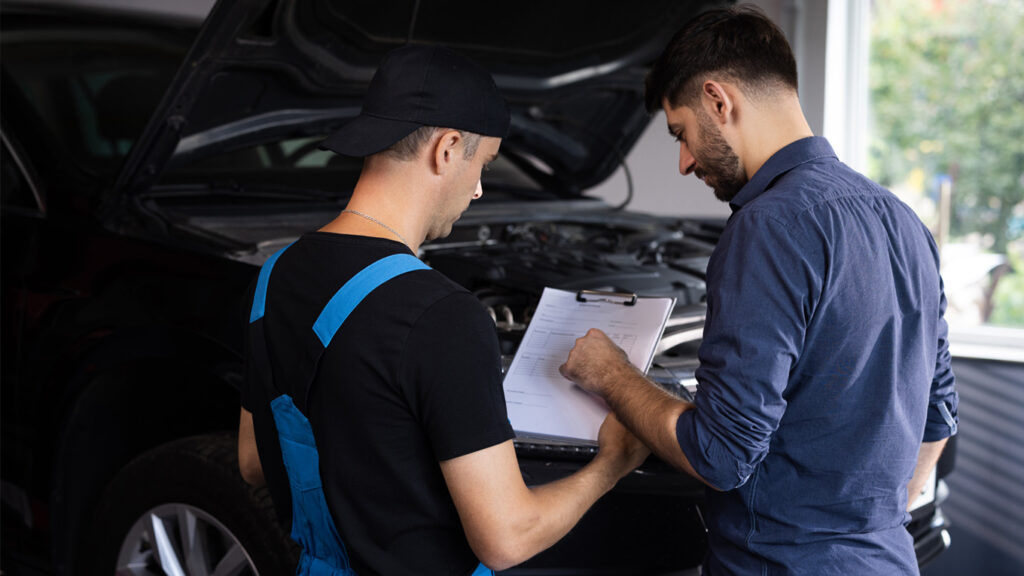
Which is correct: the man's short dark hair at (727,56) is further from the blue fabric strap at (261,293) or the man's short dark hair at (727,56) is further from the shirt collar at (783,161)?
the blue fabric strap at (261,293)

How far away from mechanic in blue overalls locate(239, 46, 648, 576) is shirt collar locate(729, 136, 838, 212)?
1.23 feet

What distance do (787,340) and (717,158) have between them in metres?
0.33

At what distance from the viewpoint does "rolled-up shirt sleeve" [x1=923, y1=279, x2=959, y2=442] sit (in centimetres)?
155

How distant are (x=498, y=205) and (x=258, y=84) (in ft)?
3.00

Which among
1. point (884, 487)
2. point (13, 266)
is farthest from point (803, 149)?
point (13, 266)

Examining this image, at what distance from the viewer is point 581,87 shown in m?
3.03

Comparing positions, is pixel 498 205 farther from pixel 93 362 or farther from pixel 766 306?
pixel 766 306

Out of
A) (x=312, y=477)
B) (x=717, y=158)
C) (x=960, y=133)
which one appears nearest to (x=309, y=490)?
(x=312, y=477)

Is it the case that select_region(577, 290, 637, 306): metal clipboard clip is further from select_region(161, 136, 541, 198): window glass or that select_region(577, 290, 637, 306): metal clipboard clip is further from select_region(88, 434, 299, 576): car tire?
select_region(161, 136, 541, 198): window glass

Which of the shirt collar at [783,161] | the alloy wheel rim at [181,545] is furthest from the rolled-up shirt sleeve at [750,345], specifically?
the alloy wheel rim at [181,545]

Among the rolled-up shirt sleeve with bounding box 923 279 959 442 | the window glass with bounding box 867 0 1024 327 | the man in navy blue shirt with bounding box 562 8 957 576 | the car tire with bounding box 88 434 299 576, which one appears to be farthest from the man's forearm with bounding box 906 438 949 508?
the window glass with bounding box 867 0 1024 327

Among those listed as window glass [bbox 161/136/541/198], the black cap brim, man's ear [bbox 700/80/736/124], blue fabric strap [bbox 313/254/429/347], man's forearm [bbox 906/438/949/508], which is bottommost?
man's forearm [bbox 906/438/949/508]

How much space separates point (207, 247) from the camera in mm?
2062

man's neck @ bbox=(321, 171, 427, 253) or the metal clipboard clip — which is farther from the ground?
man's neck @ bbox=(321, 171, 427, 253)
